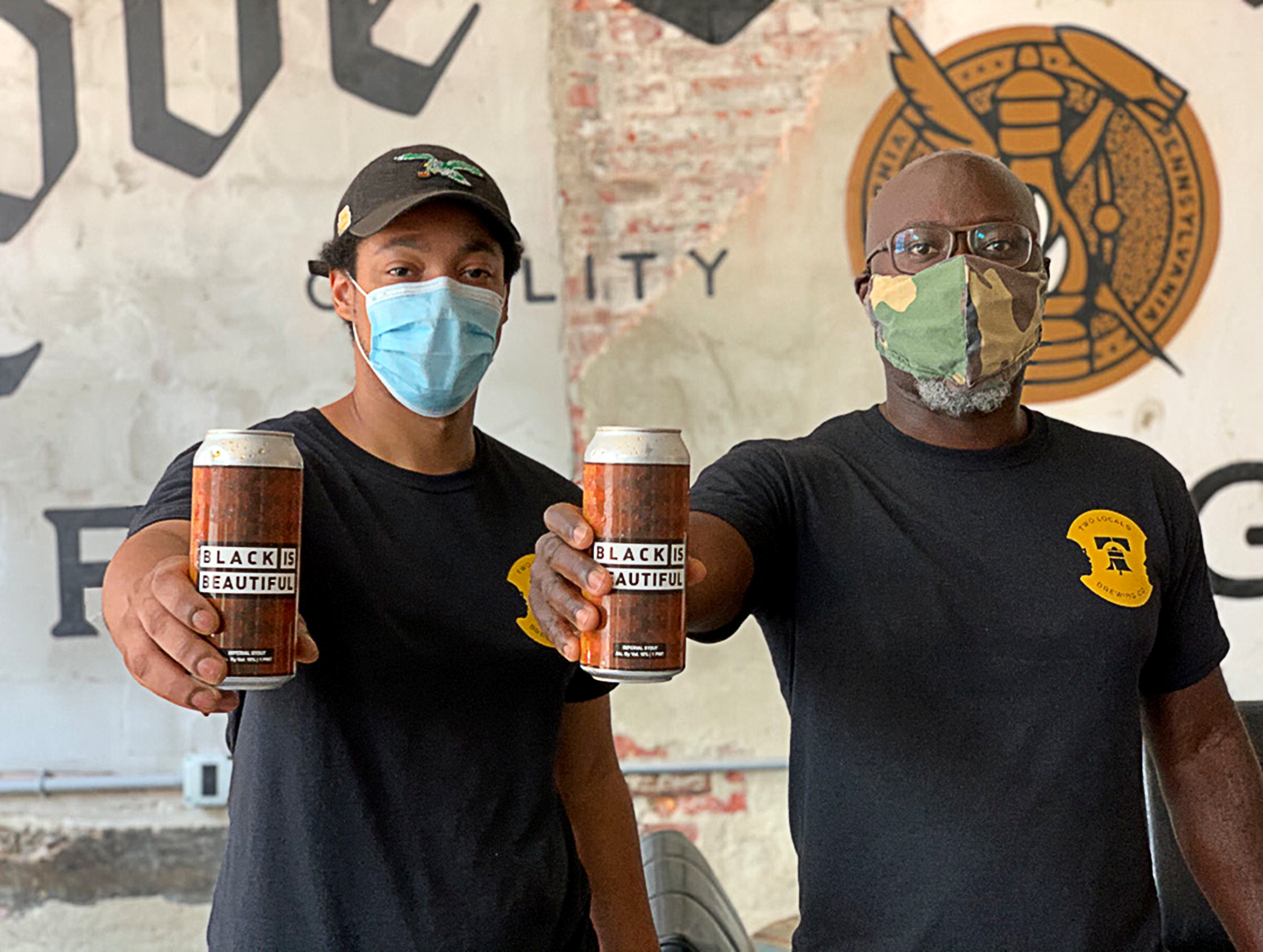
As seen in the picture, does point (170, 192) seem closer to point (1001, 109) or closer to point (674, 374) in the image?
point (674, 374)

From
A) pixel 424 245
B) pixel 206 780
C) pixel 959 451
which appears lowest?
pixel 206 780

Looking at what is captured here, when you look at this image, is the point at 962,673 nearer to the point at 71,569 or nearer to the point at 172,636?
the point at 172,636

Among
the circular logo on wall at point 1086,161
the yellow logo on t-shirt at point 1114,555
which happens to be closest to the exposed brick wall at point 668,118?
the circular logo on wall at point 1086,161

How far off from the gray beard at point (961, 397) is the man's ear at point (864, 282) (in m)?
0.15

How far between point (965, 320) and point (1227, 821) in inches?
24.7

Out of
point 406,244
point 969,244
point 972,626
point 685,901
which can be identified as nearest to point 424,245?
point 406,244

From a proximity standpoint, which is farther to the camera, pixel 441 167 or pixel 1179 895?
pixel 1179 895

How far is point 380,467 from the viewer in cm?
129

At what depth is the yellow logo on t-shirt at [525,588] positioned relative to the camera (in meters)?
1.28

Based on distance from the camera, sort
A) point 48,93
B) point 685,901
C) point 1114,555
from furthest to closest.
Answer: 1. point 48,93
2. point 685,901
3. point 1114,555

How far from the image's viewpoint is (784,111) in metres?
2.86

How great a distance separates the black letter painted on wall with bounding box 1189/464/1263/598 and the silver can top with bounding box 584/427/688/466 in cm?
229

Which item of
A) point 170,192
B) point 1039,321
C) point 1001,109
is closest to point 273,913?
point 1039,321

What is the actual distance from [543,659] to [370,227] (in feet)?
1.66
